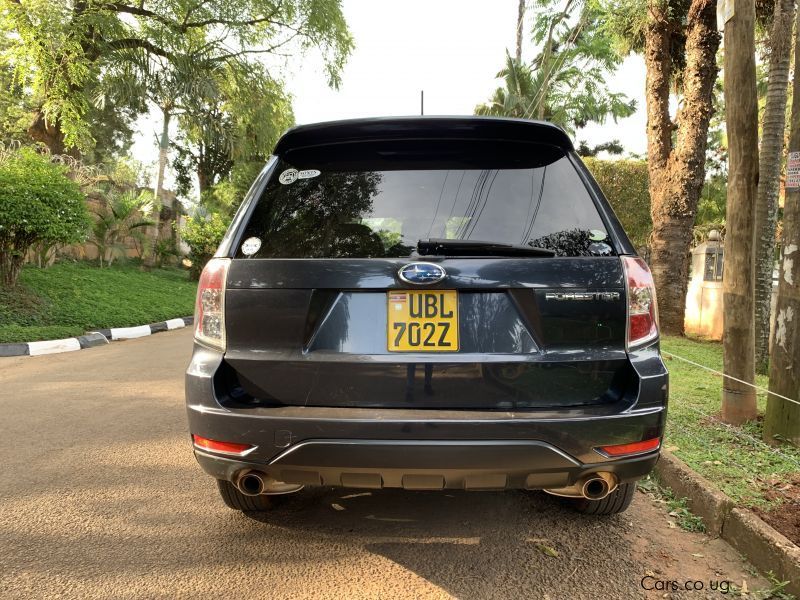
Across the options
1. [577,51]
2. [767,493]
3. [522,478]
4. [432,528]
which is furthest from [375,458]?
[577,51]

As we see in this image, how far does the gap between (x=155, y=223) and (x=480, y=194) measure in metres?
17.0

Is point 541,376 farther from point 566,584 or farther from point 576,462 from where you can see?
point 566,584

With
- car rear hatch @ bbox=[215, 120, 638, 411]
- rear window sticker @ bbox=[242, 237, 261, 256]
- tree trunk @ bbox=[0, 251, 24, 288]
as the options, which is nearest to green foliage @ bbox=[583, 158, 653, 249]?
tree trunk @ bbox=[0, 251, 24, 288]

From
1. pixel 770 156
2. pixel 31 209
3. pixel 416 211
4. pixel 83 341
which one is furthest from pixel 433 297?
pixel 31 209

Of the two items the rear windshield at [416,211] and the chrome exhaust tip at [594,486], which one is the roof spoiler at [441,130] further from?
the chrome exhaust tip at [594,486]

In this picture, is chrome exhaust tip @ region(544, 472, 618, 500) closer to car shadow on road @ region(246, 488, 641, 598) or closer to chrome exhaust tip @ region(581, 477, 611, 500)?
chrome exhaust tip @ region(581, 477, 611, 500)

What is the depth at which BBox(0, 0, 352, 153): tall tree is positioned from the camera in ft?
42.4

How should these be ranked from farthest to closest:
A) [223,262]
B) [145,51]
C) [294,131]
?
[145,51] < [294,131] < [223,262]

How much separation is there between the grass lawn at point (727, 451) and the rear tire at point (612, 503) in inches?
24.4

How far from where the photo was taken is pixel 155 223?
17266 millimetres

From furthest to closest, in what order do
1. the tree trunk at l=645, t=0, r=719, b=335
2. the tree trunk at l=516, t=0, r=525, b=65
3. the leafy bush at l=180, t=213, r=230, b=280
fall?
the tree trunk at l=516, t=0, r=525, b=65
the leafy bush at l=180, t=213, r=230, b=280
the tree trunk at l=645, t=0, r=719, b=335

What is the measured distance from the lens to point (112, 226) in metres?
16.0

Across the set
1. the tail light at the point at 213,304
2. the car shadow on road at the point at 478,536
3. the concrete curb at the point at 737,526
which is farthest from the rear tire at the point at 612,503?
the tail light at the point at 213,304

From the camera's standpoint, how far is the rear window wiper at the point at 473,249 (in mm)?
2096
